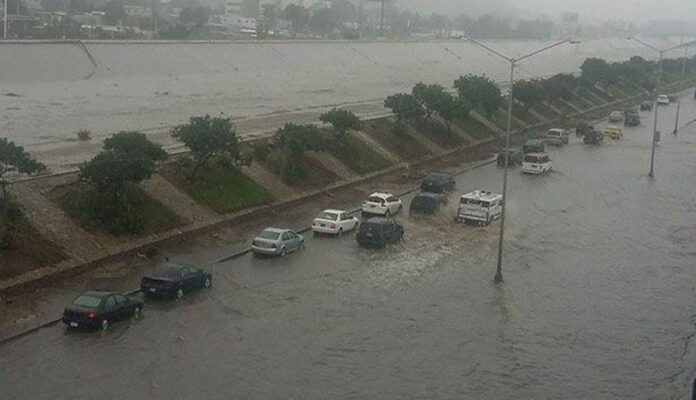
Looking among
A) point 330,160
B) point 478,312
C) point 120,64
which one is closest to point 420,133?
point 330,160

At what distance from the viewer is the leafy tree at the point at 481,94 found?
48.2 m

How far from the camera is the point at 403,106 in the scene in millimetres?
41062

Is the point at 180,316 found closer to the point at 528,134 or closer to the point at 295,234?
the point at 295,234

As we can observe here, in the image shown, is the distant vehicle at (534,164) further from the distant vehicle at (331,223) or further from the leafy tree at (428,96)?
the distant vehicle at (331,223)

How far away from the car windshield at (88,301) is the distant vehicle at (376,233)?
909cm

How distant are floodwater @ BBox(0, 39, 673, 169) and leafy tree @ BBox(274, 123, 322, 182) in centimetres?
440

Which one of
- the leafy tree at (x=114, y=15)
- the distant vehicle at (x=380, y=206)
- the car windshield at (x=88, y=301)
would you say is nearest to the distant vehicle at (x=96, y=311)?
the car windshield at (x=88, y=301)

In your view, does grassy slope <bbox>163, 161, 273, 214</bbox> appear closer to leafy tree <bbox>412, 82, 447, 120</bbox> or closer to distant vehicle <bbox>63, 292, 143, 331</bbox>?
distant vehicle <bbox>63, 292, 143, 331</bbox>

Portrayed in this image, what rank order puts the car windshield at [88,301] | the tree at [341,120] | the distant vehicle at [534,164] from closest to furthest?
1. the car windshield at [88,301]
2. the tree at [341,120]
3. the distant vehicle at [534,164]

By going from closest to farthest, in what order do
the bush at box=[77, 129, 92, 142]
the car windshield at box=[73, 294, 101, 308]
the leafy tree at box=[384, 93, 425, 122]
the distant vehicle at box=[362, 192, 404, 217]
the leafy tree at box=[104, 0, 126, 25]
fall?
the car windshield at box=[73, 294, 101, 308] → the distant vehicle at box=[362, 192, 404, 217] → the bush at box=[77, 129, 92, 142] → the leafy tree at box=[384, 93, 425, 122] → the leafy tree at box=[104, 0, 126, 25]

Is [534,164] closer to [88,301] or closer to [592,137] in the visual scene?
[592,137]

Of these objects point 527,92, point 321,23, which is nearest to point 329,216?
point 527,92

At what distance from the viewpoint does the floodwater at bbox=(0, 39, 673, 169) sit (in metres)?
37.3

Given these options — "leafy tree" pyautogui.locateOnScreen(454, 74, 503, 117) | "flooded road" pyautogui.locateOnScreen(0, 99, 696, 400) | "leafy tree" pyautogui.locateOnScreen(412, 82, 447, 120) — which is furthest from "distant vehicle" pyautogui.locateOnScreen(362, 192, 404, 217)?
"leafy tree" pyautogui.locateOnScreen(454, 74, 503, 117)
